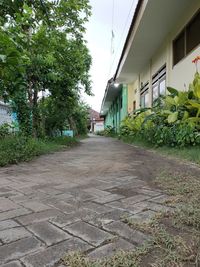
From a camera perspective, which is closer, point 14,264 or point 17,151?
point 14,264

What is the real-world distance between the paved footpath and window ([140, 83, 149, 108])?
27.4 feet

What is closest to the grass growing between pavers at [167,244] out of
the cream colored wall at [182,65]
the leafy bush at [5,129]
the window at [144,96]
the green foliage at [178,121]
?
the green foliage at [178,121]

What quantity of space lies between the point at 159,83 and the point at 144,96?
2.74 meters

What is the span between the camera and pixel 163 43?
8.83m

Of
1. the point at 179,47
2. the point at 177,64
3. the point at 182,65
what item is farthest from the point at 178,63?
the point at 179,47

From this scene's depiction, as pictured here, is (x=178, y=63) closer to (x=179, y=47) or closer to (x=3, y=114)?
(x=179, y=47)

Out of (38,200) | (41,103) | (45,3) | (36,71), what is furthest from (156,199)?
(41,103)

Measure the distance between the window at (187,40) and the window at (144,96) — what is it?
3.76 metres

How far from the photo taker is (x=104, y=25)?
13.7 metres

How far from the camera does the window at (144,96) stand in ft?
38.0

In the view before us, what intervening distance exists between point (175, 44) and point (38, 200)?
22.6 feet

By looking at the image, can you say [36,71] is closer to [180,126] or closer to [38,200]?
[180,126]

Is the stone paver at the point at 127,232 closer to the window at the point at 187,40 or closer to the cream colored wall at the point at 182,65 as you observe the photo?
the cream colored wall at the point at 182,65

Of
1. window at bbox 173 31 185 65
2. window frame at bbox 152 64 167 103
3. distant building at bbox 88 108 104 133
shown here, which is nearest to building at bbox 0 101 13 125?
window frame at bbox 152 64 167 103
